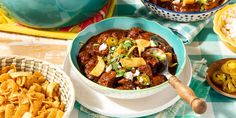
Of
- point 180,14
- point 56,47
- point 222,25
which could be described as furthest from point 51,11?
point 222,25

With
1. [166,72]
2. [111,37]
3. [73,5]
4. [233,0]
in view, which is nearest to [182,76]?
[166,72]

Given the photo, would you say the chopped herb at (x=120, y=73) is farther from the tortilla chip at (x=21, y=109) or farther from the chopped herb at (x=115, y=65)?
the tortilla chip at (x=21, y=109)

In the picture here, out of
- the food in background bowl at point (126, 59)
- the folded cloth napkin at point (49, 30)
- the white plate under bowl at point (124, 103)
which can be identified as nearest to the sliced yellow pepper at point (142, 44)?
the food in background bowl at point (126, 59)

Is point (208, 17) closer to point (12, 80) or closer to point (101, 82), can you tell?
point (101, 82)

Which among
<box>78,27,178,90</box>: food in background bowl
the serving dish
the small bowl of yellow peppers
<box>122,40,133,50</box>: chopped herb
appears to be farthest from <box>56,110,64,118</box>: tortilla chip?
the serving dish

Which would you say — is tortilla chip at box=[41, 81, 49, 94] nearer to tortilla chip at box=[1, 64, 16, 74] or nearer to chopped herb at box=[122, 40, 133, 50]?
tortilla chip at box=[1, 64, 16, 74]

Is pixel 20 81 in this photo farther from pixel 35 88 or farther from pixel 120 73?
pixel 120 73
